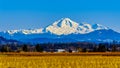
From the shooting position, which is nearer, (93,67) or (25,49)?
(93,67)

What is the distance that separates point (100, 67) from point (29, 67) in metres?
7.02

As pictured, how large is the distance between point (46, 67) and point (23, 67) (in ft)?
7.26

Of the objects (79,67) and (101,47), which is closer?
(79,67)

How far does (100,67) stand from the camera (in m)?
46.3

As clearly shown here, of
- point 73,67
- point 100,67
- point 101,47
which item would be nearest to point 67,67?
point 73,67

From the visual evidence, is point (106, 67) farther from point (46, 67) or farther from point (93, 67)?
point (46, 67)

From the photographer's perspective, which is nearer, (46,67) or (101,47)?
(46,67)

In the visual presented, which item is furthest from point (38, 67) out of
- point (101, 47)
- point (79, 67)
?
point (101, 47)

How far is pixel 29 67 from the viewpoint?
4459 centimetres

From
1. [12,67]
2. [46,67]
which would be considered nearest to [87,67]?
[46,67]

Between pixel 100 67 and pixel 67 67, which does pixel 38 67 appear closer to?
pixel 67 67

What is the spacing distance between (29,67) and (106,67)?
748cm

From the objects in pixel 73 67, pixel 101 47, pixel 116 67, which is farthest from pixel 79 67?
pixel 101 47

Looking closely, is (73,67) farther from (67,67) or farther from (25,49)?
(25,49)
